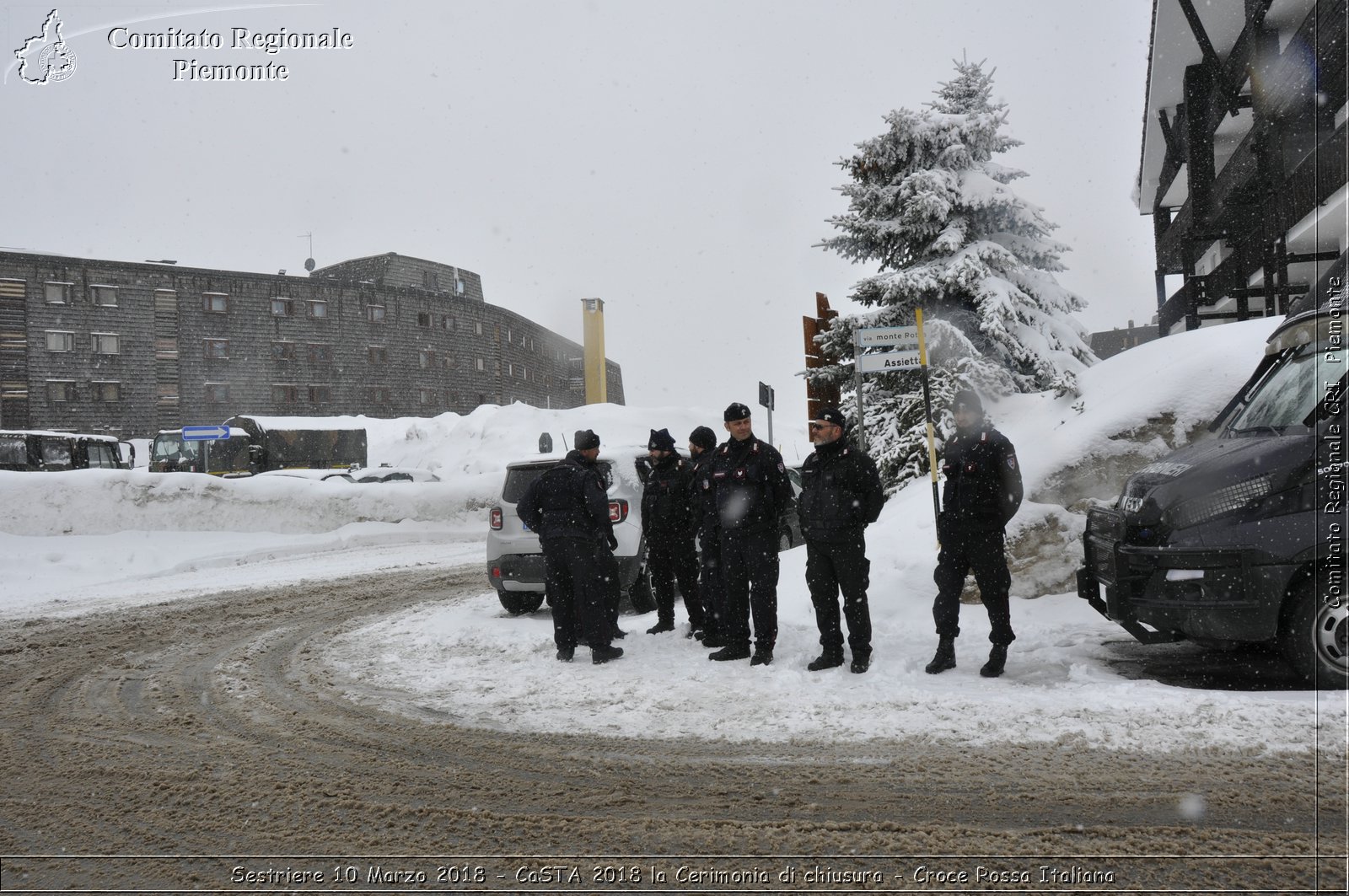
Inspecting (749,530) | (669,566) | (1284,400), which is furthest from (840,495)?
(1284,400)

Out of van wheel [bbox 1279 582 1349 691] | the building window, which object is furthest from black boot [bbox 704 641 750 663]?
the building window

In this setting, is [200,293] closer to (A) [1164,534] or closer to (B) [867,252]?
(B) [867,252]

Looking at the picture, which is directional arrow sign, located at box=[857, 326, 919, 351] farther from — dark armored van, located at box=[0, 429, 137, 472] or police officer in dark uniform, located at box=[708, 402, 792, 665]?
dark armored van, located at box=[0, 429, 137, 472]

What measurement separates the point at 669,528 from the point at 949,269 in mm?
6412

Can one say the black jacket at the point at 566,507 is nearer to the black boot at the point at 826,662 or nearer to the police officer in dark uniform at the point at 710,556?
the police officer in dark uniform at the point at 710,556

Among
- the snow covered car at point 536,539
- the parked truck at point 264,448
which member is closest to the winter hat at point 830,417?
the snow covered car at point 536,539

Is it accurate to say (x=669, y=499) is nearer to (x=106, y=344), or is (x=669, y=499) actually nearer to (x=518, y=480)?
(x=518, y=480)

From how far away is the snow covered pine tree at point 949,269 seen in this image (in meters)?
11.6

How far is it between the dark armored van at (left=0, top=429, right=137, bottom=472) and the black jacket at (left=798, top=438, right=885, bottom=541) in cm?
2323

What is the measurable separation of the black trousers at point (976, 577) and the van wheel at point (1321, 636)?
1.49 meters

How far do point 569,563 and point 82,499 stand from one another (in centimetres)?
1333

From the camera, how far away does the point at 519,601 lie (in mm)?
8961

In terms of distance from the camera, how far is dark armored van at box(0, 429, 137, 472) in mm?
23355

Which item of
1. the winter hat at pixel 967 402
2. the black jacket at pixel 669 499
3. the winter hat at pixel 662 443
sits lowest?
the black jacket at pixel 669 499
